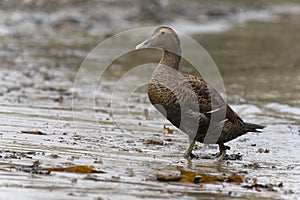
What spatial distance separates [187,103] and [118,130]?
184 centimetres

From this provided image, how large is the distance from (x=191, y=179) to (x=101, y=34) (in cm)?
1541

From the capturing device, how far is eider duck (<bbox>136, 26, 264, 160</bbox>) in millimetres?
7152

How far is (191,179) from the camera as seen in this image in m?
6.04

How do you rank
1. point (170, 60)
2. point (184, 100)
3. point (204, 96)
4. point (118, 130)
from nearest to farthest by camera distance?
point (184, 100), point (204, 96), point (170, 60), point (118, 130)

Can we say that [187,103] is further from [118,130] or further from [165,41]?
[118,130]

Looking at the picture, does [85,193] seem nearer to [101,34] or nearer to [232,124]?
[232,124]

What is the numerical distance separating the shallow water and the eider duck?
32 centimetres

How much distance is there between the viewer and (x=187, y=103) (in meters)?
7.17

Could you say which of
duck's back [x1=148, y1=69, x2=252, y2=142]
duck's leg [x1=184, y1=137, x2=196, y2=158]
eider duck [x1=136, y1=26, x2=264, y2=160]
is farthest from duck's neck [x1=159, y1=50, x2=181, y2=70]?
duck's leg [x1=184, y1=137, x2=196, y2=158]

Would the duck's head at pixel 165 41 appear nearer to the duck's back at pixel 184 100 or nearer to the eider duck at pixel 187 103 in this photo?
the eider duck at pixel 187 103

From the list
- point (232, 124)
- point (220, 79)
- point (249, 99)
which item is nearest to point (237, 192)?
point (232, 124)

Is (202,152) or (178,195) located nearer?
(178,195)

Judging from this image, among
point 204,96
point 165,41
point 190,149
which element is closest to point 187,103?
point 204,96

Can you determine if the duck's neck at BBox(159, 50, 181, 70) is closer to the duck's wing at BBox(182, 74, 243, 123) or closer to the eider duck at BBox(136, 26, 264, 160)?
the eider duck at BBox(136, 26, 264, 160)
